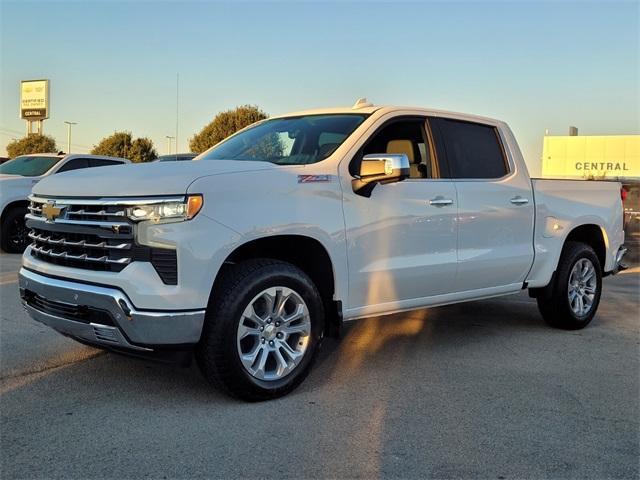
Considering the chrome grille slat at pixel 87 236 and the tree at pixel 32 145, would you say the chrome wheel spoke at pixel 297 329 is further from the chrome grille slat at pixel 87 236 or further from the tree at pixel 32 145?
the tree at pixel 32 145

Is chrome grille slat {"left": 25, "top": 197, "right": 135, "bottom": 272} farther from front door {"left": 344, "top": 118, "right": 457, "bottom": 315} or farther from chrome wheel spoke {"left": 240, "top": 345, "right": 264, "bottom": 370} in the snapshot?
front door {"left": 344, "top": 118, "right": 457, "bottom": 315}

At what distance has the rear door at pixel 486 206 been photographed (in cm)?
524

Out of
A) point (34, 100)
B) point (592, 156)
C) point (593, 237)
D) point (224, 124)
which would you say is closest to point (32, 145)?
point (34, 100)

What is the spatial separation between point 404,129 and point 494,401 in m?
2.24

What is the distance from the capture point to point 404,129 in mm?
5211

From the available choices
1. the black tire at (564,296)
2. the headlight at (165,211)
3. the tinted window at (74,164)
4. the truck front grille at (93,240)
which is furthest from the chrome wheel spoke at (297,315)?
the tinted window at (74,164)

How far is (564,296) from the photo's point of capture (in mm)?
6184

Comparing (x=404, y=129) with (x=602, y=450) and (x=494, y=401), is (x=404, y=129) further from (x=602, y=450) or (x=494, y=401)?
(x=602, y=450)

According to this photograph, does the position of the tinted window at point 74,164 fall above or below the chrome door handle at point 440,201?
above

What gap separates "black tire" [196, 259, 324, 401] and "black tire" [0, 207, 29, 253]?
27.0 ft

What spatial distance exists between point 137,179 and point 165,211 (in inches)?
11.7

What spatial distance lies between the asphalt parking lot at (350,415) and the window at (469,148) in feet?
4.97

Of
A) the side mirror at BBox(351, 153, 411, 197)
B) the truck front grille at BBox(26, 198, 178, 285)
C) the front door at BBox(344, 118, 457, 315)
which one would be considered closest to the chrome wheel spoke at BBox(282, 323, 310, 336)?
the front door at BBox(344, 118, 457, 315)

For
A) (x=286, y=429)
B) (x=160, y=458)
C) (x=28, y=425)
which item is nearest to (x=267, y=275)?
(x=286, y=429)
